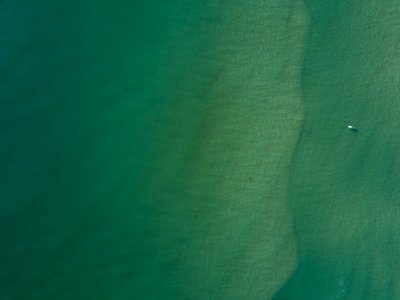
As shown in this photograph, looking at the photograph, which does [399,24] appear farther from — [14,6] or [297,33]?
[14,6]

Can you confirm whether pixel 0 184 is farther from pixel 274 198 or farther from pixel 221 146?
pixel 274 198

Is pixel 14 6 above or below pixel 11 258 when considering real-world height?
above

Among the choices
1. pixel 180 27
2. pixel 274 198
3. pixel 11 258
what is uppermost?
pixel 180 27

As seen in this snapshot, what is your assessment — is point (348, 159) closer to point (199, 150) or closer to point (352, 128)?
point (352, 128)

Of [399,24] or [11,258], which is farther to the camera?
[399,24]

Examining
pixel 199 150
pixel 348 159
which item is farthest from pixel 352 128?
pixel 199 150

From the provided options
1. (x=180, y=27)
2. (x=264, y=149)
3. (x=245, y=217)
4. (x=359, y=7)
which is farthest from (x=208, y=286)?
(x=359, y=7)

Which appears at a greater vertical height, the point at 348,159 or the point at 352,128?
the point at 352,128

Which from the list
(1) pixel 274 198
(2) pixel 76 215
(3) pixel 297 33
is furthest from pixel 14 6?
(1) pixel 274 198
